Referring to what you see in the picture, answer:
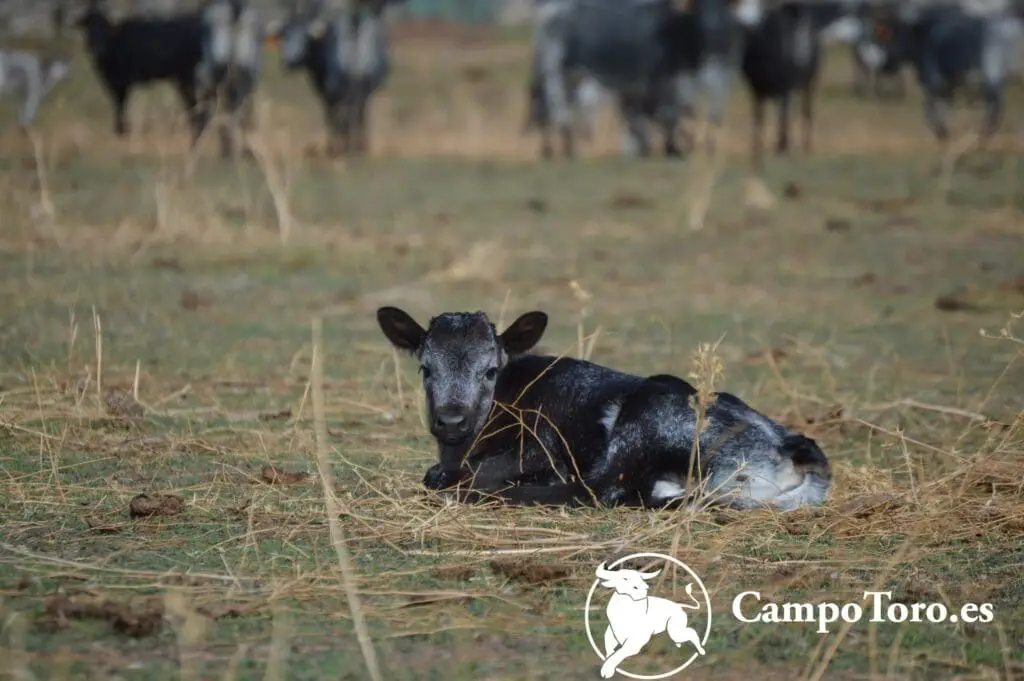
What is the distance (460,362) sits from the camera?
743 centimetres

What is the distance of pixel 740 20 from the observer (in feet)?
102

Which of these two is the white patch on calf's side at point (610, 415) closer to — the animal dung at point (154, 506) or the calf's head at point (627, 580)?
the calf's head at point (627, 580)

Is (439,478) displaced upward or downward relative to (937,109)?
upward

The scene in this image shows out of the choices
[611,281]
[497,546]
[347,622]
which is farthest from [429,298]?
[347,622]

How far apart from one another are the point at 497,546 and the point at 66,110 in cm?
2771

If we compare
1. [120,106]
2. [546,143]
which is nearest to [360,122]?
[546,143]

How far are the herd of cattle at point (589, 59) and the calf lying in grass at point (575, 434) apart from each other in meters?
20.8

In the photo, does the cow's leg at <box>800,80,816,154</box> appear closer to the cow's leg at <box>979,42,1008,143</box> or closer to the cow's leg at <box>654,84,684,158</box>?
the cow's leg at <box>654,84,684,158</box>

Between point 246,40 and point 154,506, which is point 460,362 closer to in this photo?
point 154,506

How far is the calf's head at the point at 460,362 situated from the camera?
7.33 meters

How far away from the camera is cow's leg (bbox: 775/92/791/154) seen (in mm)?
27708

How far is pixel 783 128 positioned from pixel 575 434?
21473 mm

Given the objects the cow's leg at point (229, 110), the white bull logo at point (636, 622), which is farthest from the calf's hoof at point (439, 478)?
the cow's leg at point (229, 110)

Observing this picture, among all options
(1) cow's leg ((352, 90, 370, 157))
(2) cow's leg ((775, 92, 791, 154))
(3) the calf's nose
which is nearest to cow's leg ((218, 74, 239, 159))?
(1) cow's leg ((352, 90, 370, 157))
